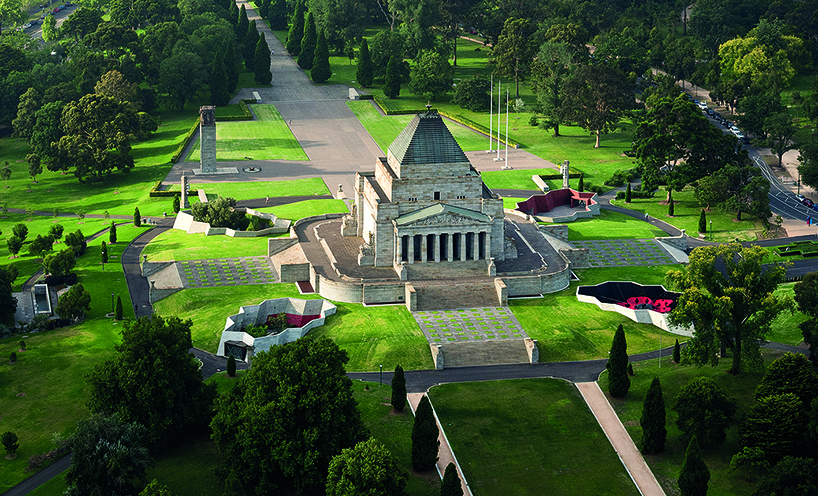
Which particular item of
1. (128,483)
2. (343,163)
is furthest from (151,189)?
(128,483)

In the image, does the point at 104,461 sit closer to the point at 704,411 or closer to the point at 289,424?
the point at 289,424

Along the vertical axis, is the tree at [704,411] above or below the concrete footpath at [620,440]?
above

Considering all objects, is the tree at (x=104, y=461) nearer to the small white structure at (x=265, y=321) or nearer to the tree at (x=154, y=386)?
the tree at (x=154, y=386)

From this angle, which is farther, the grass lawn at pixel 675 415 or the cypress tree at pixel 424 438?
the cypress tree at pixel 424 438

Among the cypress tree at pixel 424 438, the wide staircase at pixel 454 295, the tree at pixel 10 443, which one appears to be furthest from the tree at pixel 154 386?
the wide staircase at pixel 454 295

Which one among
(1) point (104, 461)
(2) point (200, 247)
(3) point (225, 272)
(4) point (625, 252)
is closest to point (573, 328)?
(4) point (625, 252)

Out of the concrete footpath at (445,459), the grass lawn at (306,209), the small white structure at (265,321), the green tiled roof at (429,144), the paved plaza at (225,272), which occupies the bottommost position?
the concrete footpath at (445,459)

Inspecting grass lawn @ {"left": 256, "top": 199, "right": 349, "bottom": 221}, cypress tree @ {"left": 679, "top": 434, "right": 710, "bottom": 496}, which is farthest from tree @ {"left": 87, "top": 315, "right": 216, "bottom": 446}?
grass lawn @ {"left": 256, "top": 199, "right": 349, "bottom": 221}
